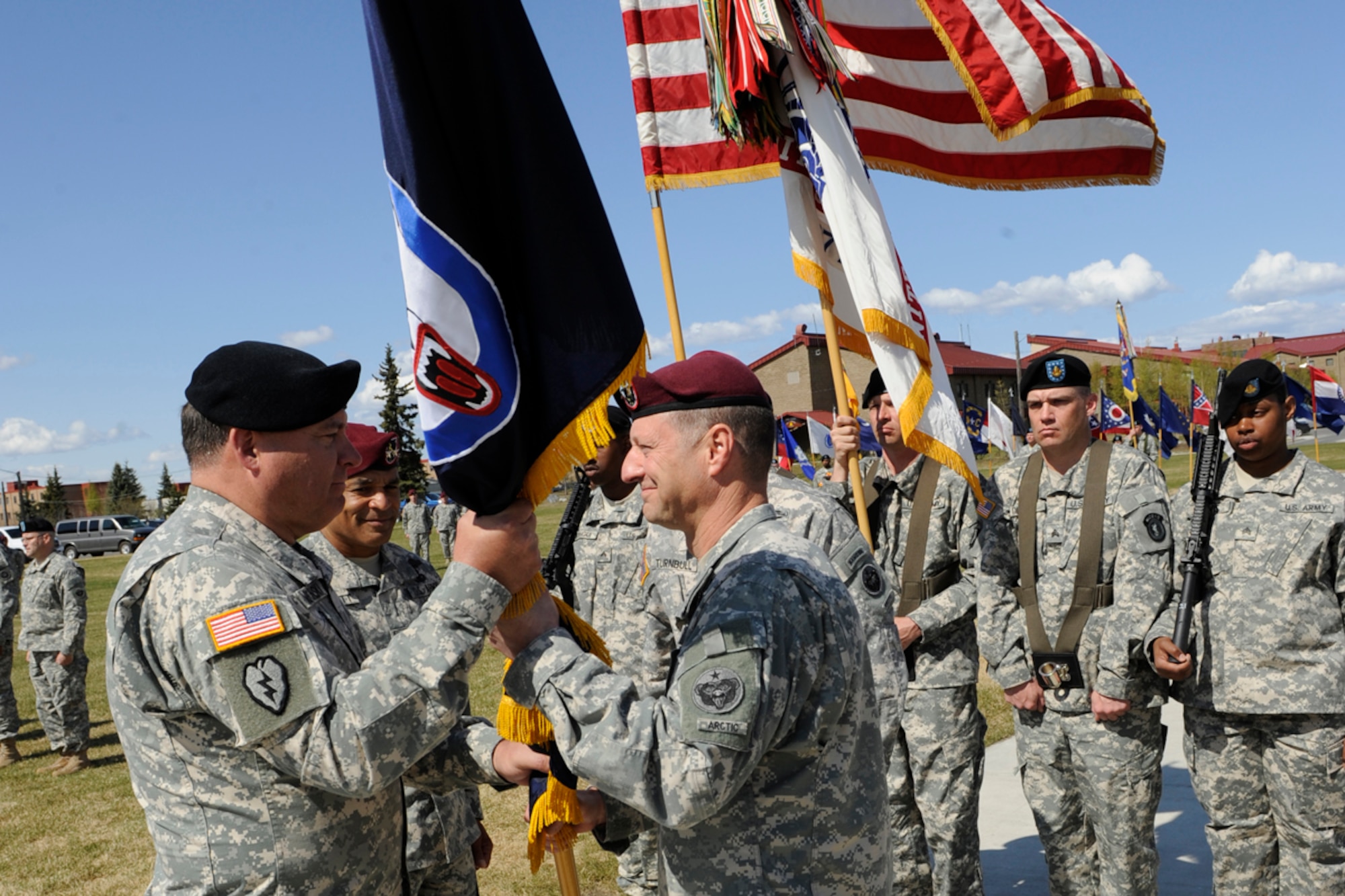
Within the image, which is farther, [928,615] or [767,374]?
[767,374]

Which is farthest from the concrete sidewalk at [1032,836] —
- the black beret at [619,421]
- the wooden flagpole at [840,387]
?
the black beret at [619,421]

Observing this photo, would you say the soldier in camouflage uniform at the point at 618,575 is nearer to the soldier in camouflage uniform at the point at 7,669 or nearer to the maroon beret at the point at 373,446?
the maroon beret at the point at 373,446

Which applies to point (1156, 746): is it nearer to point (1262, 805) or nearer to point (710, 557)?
point (1262, 805)

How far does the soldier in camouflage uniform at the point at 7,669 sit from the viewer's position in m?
10.7

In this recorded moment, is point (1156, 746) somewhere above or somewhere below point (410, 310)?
below

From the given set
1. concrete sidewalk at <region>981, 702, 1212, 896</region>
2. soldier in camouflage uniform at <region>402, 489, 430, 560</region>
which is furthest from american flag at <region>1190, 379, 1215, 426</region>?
soldier in camouflage uniform at <region>402, 489, 430, 560</region>

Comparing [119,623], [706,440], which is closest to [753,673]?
[706,440]

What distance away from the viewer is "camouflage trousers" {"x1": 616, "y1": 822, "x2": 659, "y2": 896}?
5680mm

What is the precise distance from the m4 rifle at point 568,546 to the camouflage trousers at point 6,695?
7.28 meters

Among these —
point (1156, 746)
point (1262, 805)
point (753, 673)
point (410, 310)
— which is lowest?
point (1262, 805)

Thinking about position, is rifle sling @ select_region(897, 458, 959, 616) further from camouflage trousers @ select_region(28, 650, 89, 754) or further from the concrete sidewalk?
camouflage trousers @ select_region(28, 650, 89, 754)

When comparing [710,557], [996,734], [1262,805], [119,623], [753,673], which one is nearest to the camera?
[753,673]

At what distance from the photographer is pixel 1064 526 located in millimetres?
5031

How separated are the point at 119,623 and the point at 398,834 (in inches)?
34.3
